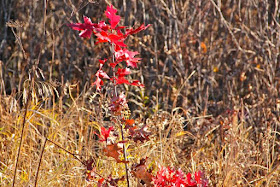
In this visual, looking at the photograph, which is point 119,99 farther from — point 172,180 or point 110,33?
point 172,180

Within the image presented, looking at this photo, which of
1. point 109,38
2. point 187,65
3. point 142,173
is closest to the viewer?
point 109,38

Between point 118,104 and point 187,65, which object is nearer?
point 118,104

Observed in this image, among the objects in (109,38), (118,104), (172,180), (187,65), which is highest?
(109,38)

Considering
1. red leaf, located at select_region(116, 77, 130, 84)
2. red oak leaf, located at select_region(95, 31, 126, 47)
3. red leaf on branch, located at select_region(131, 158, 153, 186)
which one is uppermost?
red oak leaf, located at select_region(95, 31, 126, 47)

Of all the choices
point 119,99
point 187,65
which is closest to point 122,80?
point 119,99

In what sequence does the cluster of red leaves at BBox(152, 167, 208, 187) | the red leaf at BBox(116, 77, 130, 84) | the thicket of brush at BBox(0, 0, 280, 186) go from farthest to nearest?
1. the thicket of brush at BBox(0, 0, 280, 186)
2. the cluster of red leaves at BBox(152, 167, 208, 187)
3. the red leaf at BBox(116, 77, 130, 84)

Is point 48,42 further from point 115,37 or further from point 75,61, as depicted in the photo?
point 115,37

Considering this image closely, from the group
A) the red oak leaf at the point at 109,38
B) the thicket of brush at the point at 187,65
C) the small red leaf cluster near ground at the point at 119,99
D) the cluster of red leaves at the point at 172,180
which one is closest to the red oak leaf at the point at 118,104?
the small red leaf cluster near ground at the point at 119,99

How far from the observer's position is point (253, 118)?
3525 millimetres

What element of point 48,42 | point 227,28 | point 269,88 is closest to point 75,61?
point 48,42

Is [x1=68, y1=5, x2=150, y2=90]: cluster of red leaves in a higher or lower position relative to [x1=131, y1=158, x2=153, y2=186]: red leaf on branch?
higher

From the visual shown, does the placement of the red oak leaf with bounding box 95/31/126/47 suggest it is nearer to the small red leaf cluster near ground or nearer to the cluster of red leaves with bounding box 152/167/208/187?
the small red leaf cluster near ground

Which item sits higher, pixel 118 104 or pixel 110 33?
pixel 110 33

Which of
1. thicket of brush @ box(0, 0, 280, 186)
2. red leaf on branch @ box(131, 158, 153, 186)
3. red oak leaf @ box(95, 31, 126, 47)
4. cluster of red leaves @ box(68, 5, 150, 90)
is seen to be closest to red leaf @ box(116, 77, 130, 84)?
cluster of red leaves @ box(68, 5, 150, 90)
